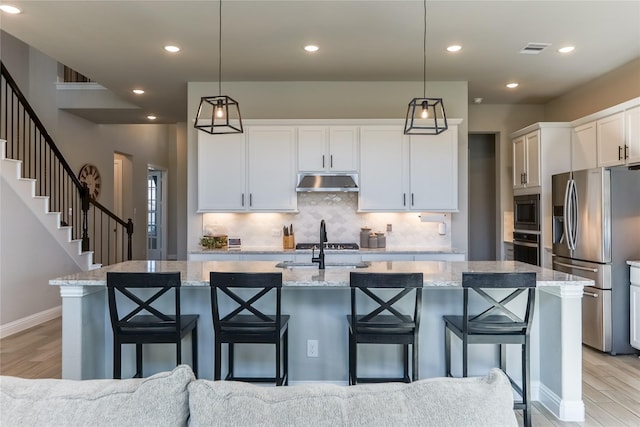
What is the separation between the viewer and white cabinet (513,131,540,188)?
5.31 m

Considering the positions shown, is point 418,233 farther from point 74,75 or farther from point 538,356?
point 74,75

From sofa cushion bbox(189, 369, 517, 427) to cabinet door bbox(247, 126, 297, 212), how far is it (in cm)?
404

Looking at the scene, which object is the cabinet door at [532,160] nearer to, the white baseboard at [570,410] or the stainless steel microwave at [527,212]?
the stainless steel microwave at [527,212]

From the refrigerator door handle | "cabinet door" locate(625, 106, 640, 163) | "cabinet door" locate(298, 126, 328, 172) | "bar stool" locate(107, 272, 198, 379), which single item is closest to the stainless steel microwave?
the refrigerator door handle

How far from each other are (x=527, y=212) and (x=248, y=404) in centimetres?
536

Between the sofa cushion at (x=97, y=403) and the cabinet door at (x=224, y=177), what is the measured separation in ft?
13.2

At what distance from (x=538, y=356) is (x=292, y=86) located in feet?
13.5

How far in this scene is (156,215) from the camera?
9.75m

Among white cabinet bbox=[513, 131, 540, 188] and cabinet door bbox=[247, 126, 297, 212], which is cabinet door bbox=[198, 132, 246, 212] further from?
white cabinet bbox=[513, 131, 540, 188]

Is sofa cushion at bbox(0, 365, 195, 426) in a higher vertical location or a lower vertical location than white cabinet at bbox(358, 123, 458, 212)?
lower

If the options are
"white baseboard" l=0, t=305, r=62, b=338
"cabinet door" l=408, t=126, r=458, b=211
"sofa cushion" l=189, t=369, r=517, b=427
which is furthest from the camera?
"cabinet door" l=408, t=126, r=458, b=211

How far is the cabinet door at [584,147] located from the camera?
468 centimetres

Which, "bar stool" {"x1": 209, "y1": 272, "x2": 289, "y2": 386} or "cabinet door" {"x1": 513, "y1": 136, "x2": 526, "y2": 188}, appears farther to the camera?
"cabinet door" {"x1": 513, "y1": 136, "x2": 526, "y2": 188}

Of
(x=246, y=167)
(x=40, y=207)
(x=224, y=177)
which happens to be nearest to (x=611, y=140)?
(x=246, y=167)
